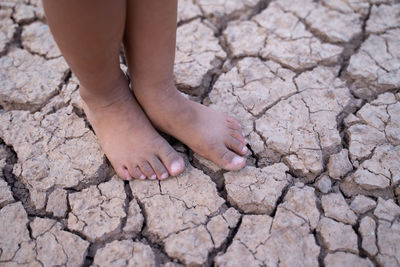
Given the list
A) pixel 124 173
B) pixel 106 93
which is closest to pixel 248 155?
pixel 124 173

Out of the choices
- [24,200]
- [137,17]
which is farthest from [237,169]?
[24,200]

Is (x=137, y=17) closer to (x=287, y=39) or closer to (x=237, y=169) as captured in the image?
(x=237, y=169)

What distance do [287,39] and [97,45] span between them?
3.57ft

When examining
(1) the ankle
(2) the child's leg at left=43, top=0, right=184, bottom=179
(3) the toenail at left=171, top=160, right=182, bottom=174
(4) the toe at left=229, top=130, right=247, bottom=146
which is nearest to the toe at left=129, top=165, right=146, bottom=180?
(2) the child's leg at left=43, top=0, right=184, bottom=179

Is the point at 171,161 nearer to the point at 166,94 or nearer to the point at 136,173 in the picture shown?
the point at 136,173

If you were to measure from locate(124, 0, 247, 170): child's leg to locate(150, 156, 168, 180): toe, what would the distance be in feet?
0.42

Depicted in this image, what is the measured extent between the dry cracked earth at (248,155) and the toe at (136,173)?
3 centimetres

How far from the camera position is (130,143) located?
4.40 feet

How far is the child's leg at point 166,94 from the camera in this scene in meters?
1.12

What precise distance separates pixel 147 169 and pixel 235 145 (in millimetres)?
329

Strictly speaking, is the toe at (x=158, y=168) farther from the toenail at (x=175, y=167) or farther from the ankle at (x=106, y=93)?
the ankle at (x=106, y=93)

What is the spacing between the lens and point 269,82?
1.70 meters

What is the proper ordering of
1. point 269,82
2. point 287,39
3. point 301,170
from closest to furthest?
point 301,170 → point 269,82 → point 287,39

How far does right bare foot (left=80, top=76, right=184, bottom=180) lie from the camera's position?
1335mm
